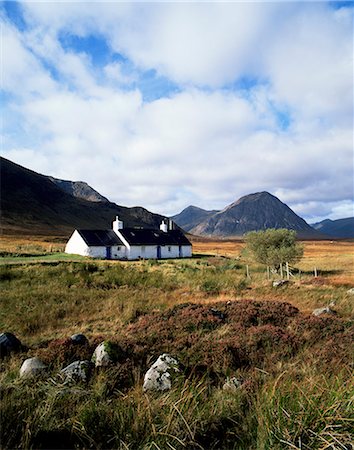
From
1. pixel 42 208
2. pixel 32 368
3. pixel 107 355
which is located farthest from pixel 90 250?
pixel 42 208

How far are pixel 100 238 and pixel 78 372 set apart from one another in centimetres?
4343

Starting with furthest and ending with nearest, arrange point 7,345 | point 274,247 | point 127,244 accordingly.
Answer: point 127,244 < point 274,247 < point 7,345

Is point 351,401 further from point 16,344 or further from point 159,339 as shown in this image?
point 16,344

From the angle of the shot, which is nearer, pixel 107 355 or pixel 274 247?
pixel 107 355

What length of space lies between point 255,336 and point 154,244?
42.7 meters

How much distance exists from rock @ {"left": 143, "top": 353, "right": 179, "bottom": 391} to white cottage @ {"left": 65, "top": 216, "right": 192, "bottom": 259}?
40.2 metres

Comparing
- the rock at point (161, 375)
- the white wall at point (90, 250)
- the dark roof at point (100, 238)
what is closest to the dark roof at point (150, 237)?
the dark roof at point (100, 238)

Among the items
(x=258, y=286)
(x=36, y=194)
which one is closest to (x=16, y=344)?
(x=258, y=286)

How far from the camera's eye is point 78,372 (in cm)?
564

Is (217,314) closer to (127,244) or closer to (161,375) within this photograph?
(161,375)

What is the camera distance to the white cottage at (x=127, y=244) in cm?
4619

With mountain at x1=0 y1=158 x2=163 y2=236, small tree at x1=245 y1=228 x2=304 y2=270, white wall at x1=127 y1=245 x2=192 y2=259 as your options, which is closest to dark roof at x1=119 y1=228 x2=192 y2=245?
white wall at x1=127 y1=245 x2=192 y2=259

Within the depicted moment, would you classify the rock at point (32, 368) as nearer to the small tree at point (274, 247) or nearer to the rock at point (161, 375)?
the rock at point (161, 375)

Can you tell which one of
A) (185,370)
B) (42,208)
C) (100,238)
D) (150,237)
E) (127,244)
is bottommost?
(185,370)
